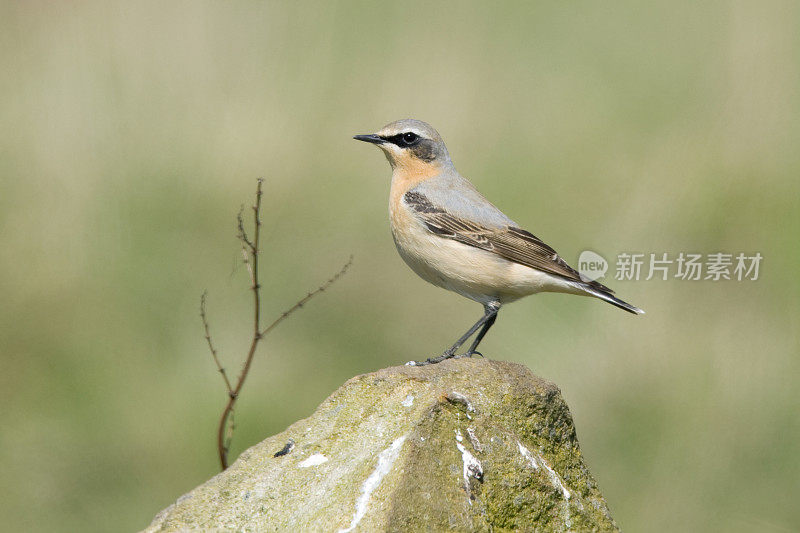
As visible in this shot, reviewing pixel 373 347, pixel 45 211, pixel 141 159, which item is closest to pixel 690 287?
pixel 373 347

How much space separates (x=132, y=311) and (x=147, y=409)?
104 cm

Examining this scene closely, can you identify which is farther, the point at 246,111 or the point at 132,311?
the point at 246,111

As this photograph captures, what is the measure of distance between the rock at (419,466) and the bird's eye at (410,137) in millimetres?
2534

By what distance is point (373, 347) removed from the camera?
9453 millimetres

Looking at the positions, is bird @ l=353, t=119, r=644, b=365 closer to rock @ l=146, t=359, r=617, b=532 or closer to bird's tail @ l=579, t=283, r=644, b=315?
bird's tail @ l=579, t=283, r=644, b=315

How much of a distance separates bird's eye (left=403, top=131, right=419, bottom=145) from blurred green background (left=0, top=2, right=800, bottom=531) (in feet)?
8.42

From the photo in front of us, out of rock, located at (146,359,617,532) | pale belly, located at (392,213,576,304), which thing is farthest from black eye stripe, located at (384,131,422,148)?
rock, located at (146,359,617,532)

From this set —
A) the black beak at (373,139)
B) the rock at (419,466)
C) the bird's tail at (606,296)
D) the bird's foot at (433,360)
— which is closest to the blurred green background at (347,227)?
the bird's tail at (606,296)

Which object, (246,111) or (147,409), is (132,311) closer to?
(147,409)

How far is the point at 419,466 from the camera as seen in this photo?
451 centimetres

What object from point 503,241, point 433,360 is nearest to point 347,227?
point 503,241

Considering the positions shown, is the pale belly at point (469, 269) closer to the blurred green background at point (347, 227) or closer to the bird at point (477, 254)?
the bird at point (477, 254)

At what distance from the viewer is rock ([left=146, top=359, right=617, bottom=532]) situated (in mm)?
4426

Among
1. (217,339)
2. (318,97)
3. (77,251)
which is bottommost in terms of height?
(217,339)
